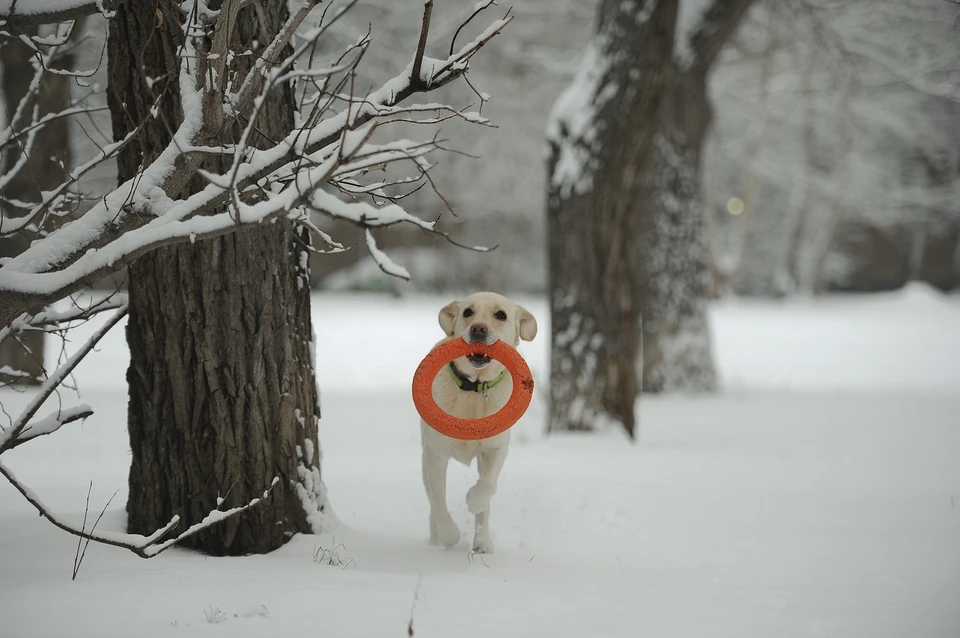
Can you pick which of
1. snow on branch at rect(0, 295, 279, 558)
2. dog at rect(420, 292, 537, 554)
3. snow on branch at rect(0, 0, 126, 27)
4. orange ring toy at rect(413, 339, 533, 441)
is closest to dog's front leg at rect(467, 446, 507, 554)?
dog at rect(420, 292, 537, 554)

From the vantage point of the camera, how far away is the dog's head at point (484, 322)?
3.49 metres

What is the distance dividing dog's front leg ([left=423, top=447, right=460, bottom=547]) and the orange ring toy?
27 centimetres

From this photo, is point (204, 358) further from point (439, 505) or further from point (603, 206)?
point (603, 206)

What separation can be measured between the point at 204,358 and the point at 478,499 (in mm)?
1345

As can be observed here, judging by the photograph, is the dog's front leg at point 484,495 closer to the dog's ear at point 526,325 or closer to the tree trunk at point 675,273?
the dog's ear at point 526,325

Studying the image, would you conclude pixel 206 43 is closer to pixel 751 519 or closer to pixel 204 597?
pixel 204 597

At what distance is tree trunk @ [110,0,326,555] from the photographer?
307 cm

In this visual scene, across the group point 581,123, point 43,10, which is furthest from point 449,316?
point 581,123

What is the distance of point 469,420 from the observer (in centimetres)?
335

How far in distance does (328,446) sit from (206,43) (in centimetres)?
412

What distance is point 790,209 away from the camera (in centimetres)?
2825

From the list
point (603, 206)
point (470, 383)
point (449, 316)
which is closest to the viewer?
point (470, 383)

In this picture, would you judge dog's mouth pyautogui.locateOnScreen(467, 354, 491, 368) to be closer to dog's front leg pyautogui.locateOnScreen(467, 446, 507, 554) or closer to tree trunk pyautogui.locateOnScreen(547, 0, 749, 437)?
dog's front leg pyautogui.locateOnScreen(467, 446, 507, 554)

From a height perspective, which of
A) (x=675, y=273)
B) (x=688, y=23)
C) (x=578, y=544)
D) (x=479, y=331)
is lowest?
(x=578, y=544)
